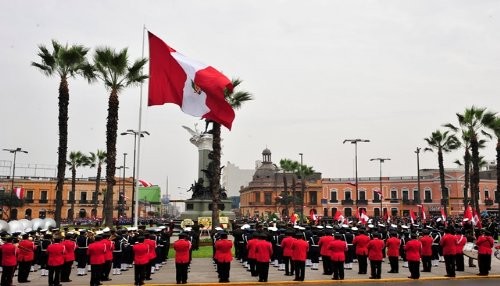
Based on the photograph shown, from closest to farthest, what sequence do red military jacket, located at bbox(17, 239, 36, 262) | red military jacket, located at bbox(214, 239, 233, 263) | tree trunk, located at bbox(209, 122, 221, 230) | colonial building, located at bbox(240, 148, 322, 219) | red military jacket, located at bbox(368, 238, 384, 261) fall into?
red military jacket, located at bbox(214, 239, 233, 263), red military jacket, located at bbox(17, 239, 36, 262), red military jacket, located at bbox(368, 238, 384, 261), tree trunk, located at bbox(209, 122, 221, 230), colonial building, located at bbox(240, 148, 322, 219)

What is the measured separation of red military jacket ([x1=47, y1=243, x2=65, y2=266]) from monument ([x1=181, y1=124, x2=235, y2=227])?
79.8 ft

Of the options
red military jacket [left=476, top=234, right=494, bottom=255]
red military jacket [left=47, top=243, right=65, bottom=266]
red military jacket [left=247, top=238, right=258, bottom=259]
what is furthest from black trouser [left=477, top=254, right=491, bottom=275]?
red military jacket [left=47, top=243, right=65, bottom=266]

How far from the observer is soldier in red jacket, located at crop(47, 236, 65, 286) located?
14570mm

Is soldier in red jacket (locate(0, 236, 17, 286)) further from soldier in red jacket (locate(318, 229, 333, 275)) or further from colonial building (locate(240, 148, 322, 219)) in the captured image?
colonial building (locate(240, 148, 322, 219))

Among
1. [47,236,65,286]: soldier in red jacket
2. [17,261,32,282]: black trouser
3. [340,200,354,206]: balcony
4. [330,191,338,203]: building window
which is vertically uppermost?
[330,191,338,203]: building window

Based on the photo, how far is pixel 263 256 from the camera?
15305mm

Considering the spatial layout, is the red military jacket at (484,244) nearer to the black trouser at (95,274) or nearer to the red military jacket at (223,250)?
the red military jacket at (223,250)

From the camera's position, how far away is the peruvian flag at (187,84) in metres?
19.8

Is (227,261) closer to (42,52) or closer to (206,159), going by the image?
(42,52)

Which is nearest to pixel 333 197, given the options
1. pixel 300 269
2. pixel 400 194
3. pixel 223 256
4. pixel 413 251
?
pixel 400 194

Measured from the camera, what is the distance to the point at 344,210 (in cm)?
9381

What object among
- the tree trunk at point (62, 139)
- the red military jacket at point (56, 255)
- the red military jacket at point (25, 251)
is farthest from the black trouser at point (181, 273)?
the tree trunk at point (62, 139)

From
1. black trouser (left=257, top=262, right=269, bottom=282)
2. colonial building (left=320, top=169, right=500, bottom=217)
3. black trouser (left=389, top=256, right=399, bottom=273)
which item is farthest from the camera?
colonial building (left=320, top=169, right=500, bottom=217)

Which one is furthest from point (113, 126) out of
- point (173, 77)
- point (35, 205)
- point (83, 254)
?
point (35, 205)
